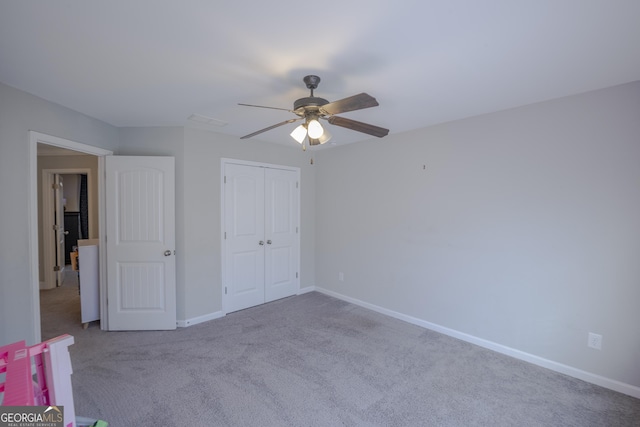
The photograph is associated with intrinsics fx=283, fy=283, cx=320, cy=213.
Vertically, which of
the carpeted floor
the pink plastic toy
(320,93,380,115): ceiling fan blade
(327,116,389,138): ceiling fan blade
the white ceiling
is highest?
the white ceiling

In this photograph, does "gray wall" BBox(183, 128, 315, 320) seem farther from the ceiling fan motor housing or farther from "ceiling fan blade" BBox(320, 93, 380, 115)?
"ceiling fan blade" BBox(320, 93, 380, 115)

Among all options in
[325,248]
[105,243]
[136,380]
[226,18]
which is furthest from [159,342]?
[226,18]

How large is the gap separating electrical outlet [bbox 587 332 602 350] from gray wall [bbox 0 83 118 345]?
472 centimetres

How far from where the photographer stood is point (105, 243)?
3.28 meters

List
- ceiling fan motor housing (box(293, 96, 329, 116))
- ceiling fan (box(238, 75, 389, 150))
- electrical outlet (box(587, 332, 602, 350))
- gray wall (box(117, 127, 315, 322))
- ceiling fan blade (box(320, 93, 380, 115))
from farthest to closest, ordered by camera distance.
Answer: gray wall (box(117, 127, 315, 322))
electrical outlet (box(587, 332, 602, 350))
ceiling fan motor housing (box(293, 96, 329, 116))
ceiling fan (box(238, 75, 389, 150))
ceiling fan blade (box(320, 93, 380, 115))

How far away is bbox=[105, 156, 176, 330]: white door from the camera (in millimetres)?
3262

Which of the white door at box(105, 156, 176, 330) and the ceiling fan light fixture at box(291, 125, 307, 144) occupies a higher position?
the ceiling fan light fixture at box(291, 125, 307, 144)

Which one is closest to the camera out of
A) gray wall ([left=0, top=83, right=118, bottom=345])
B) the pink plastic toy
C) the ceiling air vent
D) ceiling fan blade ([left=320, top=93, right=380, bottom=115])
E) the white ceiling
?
the pink plastic toy

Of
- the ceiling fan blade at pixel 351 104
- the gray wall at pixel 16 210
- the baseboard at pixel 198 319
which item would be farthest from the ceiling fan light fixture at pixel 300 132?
the baseboard at pixel 198 319

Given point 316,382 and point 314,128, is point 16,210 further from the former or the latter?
point 316,382

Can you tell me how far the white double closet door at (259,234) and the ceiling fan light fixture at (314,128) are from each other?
6.93ft

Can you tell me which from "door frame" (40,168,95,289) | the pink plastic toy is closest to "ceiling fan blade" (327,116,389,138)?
the pink plastic toy

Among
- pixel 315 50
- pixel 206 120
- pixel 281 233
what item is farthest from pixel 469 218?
pixel 206 120

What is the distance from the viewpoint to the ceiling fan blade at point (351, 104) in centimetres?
171
